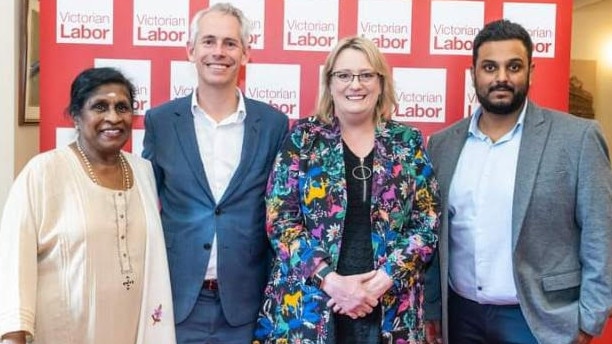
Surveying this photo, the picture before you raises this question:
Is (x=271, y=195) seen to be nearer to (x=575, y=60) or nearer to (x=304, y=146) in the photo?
(x=304, y=146)

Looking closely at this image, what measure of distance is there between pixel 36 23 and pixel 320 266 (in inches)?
89.8

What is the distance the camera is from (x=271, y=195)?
7.23 ft

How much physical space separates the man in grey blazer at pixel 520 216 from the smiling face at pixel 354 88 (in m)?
0.43

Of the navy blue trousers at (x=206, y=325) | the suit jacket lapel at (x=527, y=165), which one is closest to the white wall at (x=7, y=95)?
the navy blue trousers at (x=206, y=325)

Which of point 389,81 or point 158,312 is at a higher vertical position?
point 389,81

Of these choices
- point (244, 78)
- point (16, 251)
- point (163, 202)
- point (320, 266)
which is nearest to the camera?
point (16, 251)

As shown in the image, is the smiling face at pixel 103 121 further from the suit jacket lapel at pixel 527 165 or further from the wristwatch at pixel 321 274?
the suit jacket lapel at pixel 527 165

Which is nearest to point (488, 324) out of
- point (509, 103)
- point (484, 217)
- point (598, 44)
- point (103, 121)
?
point (484, 217)

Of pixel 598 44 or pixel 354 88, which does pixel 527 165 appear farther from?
pixel 598 44

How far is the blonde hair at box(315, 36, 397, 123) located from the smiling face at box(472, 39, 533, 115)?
344 millimetres

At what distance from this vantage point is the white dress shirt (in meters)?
2.31

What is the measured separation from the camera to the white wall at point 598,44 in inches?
223

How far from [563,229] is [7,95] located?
2678mm

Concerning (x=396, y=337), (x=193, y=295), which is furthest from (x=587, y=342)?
(x=193, y=295)
